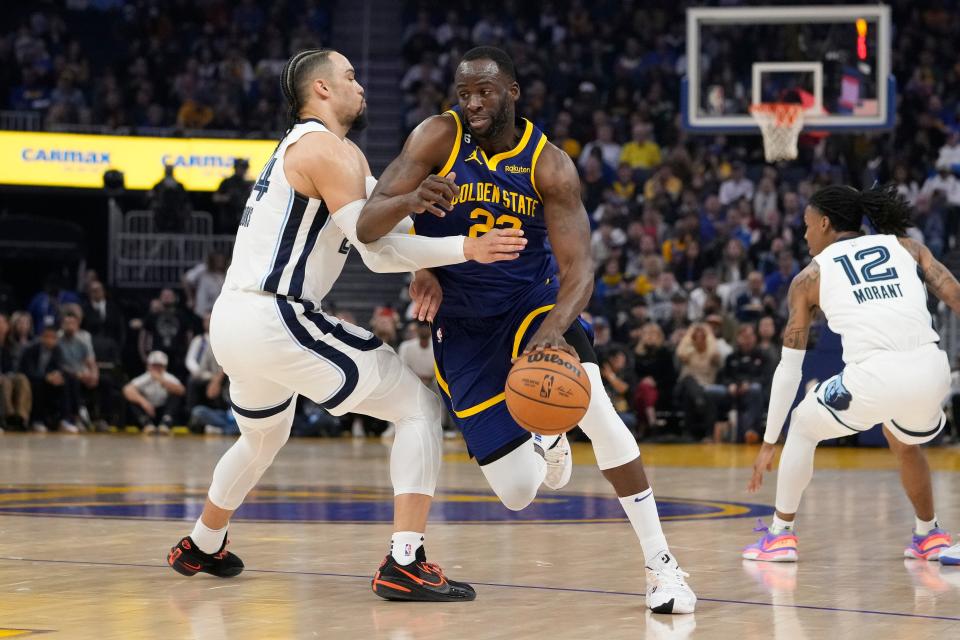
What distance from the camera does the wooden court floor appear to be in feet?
15.7

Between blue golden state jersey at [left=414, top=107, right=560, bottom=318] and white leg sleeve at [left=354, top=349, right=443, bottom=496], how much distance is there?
1.00 ft

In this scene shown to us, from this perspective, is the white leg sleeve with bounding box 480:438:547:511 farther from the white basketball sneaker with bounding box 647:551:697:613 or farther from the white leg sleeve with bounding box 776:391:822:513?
the white leg sleeve with bounding box 776:391:822:513

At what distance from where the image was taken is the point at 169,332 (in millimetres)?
17734

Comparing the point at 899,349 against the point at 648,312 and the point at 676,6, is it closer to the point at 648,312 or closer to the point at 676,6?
the point at 648,312

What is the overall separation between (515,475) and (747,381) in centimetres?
1028

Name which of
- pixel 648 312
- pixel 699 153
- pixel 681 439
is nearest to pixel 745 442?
pixel 681 439

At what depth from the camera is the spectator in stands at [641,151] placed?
2106 cm

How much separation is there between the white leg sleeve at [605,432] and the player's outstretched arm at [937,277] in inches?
77.6

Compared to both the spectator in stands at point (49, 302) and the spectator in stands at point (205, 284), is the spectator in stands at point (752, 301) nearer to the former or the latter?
the spectator in stands at point (205, 284)

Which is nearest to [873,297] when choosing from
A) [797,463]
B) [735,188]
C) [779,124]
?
[797,463]

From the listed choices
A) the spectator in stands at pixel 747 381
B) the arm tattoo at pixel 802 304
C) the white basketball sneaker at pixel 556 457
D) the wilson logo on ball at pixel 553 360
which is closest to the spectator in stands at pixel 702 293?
the spectator in stands at pixel 747 381

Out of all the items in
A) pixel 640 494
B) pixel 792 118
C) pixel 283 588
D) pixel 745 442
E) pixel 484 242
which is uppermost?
pixel 792 118

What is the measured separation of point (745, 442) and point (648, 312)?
2.12 metres

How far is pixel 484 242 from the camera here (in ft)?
16.7
